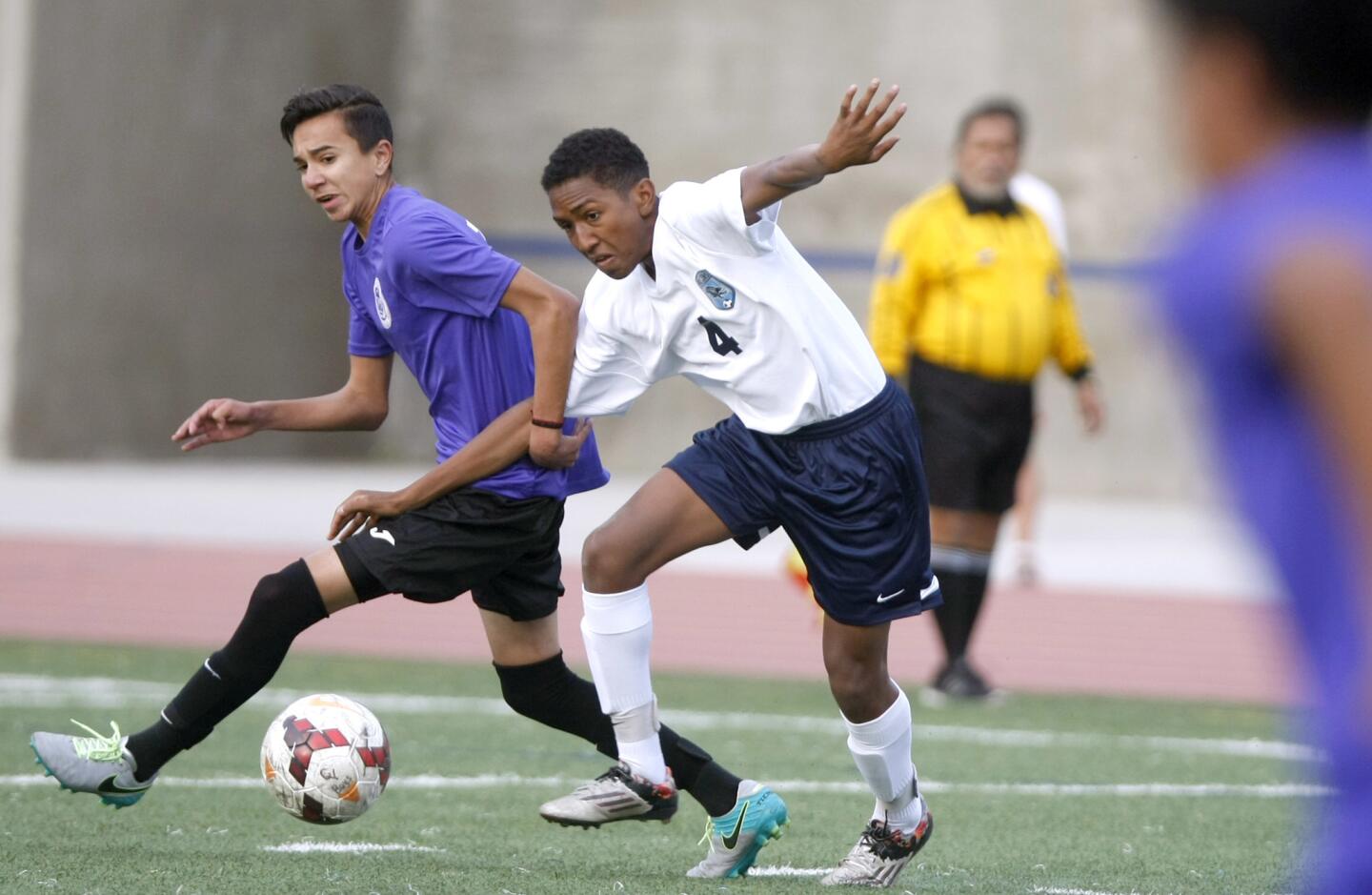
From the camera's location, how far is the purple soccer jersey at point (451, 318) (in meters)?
4.58

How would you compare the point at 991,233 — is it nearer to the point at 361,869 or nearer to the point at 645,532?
the point at 645,532

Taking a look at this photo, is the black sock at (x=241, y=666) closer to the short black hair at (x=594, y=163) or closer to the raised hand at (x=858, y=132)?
the short black hair at (x=594, y=163)

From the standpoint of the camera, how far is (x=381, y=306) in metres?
4.74

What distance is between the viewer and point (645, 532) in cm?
452

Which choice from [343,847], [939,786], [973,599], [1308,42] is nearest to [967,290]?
[973,599]

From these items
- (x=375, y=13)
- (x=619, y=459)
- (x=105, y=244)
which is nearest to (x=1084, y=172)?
(x=619, y=459)

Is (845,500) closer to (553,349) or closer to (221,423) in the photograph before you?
(553,349)

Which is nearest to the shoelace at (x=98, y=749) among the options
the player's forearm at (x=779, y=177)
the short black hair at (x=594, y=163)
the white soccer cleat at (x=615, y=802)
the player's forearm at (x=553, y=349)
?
the white soccer cleat at (x=615, y=802)

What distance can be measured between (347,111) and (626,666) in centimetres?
149

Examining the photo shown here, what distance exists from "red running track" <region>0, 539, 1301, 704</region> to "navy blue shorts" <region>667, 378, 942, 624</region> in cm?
393

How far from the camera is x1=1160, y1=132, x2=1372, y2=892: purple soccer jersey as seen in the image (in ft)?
4.52

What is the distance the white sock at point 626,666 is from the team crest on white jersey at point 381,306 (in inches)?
33.0

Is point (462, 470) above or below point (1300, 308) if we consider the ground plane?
below

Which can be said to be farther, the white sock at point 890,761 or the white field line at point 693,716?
the white field line at point 693,716
